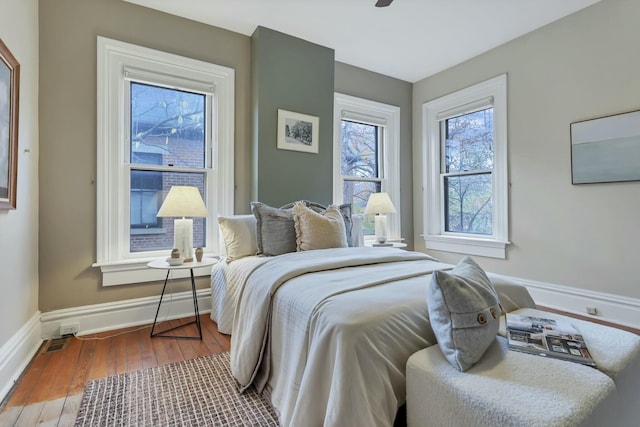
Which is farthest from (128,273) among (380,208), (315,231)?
(380,208)

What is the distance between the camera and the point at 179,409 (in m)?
1.57

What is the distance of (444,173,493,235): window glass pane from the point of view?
12.2ft

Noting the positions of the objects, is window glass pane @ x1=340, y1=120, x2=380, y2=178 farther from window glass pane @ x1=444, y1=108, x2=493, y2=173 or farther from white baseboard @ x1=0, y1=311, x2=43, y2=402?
white baseboard @ x1=0, y1=311, x2=43, y2=402

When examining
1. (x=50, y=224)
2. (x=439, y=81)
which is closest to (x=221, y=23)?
(x=50, y=224)

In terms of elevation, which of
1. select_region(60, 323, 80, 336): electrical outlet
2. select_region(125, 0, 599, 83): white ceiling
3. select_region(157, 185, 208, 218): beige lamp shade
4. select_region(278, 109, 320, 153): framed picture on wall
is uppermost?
select_region(125, 0, 599, 83): white ceiling

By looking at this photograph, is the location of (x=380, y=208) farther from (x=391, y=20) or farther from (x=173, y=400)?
(x=173, y=400)

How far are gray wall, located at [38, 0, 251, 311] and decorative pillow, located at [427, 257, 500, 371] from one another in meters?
2.50

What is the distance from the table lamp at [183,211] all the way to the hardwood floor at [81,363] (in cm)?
64

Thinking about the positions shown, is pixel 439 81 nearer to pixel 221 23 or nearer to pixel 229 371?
pixel 221 23

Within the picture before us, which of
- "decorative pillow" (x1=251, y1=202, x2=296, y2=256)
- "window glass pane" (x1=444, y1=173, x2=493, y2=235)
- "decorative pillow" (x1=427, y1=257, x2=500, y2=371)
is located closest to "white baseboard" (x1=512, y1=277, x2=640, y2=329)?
"window glass pane" (x1=444, y1=173, x2=493, y2=235)

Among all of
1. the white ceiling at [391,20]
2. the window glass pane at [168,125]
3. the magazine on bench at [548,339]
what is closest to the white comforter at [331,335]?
the magazine on bench at [548,339]

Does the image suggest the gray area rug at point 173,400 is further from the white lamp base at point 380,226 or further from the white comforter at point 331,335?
the white lamp base at point 380,226

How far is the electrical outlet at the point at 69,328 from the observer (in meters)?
2.37

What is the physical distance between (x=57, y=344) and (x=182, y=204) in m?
1.33
